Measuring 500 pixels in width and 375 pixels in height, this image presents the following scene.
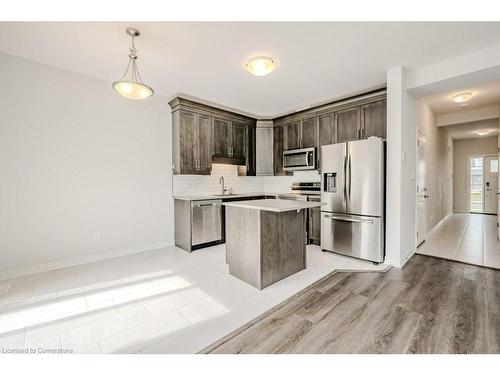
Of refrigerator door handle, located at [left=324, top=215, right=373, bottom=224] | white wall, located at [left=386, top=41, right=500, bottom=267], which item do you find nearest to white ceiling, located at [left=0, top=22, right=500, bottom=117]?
white wall, located at [left=386, top=41, right=500, bottom=267]

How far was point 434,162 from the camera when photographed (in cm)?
512

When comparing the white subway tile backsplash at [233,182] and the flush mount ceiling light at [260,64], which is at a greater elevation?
the flush mount ceiling light at [260,64]

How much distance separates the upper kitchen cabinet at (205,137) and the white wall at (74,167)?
0.33 metres

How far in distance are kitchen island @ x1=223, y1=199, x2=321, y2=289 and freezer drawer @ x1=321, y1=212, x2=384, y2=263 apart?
88 cm

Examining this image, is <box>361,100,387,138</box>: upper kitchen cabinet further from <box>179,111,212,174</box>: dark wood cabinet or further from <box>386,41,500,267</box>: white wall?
<box>179,111,212,174</box>: dark wood cabinet

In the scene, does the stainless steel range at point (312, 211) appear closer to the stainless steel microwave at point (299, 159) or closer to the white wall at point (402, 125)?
the stainless steel microwave at point (299, 159)

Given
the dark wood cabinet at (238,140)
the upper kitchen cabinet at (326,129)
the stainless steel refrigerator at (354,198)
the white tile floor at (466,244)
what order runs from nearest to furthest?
1. the stainless steel refrigerator at (354,198)
2. the white tile floor at (466,244)
3. the upper kitchen cabinet at (326,129)
4. the dark wood cabinet at (238,140)

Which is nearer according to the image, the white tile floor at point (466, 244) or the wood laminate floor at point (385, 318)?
the wood laminate floor at point (385, 318)

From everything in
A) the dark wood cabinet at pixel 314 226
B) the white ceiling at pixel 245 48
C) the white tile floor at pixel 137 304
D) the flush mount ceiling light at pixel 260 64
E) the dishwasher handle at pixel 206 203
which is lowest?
the white tile floor at pixel 137 304

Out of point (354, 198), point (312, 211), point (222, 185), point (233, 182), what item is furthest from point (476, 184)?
point (222, 185)

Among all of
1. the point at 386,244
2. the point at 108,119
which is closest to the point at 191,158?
the point at 108,119

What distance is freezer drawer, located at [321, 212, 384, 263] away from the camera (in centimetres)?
317

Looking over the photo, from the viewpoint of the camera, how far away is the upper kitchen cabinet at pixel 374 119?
3578 millimetres

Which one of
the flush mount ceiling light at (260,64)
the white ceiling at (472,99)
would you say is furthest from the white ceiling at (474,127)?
the flush mount ceiling light at (260,64)
